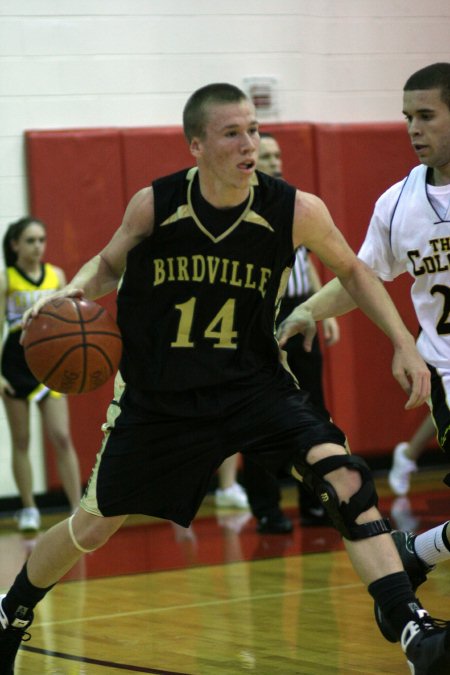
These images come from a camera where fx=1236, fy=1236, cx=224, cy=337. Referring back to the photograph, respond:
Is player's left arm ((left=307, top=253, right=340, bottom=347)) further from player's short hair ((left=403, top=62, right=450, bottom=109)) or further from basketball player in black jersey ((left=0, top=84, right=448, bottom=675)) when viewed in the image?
basketball player in black jersey ((left=0, top=84, right=448, bottom=675))

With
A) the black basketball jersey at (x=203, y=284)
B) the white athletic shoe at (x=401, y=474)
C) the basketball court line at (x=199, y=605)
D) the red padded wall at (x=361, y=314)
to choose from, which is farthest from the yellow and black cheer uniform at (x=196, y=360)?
the red padded wall at (x=361, y=314)

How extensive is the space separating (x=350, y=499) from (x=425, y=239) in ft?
3.65

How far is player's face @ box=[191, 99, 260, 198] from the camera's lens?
3.81 metres

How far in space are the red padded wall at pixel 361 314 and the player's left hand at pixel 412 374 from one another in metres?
5.75

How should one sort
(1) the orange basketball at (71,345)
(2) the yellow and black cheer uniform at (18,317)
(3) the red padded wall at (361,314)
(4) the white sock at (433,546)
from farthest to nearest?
(3) the red padded wall at (361,314), (2) the yellow and black cheer uniform at (18,317), (4) the white sock at (433,546), (1) the orange basketball at (71,345)

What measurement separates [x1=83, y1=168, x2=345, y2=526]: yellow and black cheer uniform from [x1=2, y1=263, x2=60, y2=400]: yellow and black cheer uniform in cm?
425

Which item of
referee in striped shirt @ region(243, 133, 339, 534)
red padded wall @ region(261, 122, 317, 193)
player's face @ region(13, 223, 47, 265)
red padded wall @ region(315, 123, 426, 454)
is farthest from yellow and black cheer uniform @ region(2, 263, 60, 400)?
red padded wall @ region(315, 123, 426, 454)

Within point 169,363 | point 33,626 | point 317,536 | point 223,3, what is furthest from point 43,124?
point 169,363

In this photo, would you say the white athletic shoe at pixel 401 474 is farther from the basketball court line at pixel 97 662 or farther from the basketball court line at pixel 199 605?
the basketball court line at pixel 97 662

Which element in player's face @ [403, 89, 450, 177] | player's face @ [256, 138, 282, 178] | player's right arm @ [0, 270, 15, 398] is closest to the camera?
player's face @ [403, 89, 450, 177]

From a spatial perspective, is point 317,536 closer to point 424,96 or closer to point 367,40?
point 424,96

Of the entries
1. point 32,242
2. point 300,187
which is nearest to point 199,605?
point 32,242

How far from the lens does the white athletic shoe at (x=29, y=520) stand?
26.2 ft

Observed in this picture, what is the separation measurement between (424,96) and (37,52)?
5.08m
